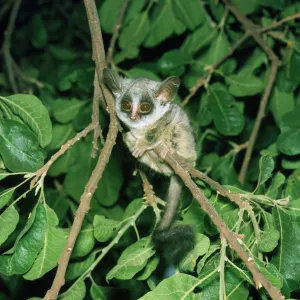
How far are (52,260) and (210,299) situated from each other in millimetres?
689

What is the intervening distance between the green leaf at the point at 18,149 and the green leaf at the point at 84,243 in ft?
1.60

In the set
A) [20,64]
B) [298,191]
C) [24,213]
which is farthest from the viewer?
[20,64]

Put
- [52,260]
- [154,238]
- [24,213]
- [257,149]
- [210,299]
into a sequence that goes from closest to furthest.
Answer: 1. [210,299]
2. [52,260]
3. [154,238]
4. [24,213]
5. [257,149]

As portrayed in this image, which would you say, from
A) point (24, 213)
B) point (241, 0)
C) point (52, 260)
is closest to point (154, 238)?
point (52, 260)

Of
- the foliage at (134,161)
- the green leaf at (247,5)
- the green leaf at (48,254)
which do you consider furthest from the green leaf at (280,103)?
the green leaf at (48,254)

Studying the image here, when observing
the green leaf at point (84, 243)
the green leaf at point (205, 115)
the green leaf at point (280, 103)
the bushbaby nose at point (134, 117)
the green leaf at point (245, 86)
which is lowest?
the green leaf at point (280, 103)

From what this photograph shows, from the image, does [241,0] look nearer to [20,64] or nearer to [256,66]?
[256,66]

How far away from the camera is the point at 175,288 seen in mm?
2143

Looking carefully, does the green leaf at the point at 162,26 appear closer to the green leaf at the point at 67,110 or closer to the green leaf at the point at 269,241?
the green leaf at the point at 67,110

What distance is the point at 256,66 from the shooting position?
396 cm

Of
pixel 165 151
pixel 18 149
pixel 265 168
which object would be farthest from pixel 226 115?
pixel 18 149

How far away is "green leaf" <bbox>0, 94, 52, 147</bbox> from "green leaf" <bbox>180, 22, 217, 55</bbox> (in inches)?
62.3

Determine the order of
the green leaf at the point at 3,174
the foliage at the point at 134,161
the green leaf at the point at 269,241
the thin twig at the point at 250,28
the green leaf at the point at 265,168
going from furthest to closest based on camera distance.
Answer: the thin twig at the point at 250,28 < the green leaf at the point at 265,168 < the green leaf at the point at 3,174 < the foliage at the point at 134,161 < the green leaf at the point at 269,241

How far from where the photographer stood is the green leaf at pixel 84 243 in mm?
2809
